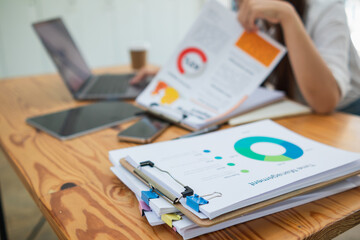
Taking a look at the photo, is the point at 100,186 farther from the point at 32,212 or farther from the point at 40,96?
the point at 32,212

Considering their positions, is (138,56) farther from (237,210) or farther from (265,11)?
(237,210)

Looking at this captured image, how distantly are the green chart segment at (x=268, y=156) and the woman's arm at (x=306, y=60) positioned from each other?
349 mm

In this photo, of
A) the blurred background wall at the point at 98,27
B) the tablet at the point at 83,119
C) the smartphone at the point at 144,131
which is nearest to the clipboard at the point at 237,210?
the smartphone at the point at 144,131

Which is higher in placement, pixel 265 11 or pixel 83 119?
pixel 265 11

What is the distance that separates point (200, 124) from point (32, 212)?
3.82 feet

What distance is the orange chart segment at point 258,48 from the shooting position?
0.83 metres

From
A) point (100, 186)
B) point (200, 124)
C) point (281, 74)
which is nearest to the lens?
point (100, 186)

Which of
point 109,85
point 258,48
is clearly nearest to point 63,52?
point 109,85

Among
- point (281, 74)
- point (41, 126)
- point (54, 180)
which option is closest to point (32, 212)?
point (41, 126)

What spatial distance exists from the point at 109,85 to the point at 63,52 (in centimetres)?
18

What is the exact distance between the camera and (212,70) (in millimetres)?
877

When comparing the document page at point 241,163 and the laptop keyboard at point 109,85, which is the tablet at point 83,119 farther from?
the document page at point 241,163

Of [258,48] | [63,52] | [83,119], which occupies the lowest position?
[83,119]

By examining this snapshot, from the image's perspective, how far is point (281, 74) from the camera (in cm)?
118
